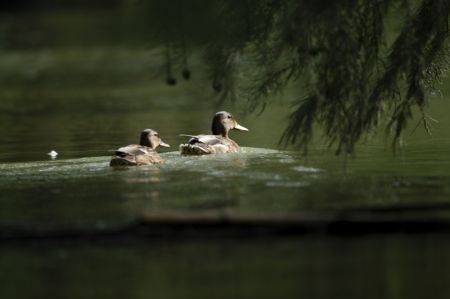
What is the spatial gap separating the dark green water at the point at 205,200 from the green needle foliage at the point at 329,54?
0.49 m

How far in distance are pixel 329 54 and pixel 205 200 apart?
184cm

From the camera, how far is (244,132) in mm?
22203

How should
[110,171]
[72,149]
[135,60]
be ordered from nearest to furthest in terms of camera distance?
[110,171] → [72,149] → [135,60]

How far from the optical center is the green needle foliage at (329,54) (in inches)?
481

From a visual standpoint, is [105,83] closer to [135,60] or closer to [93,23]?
[135,60]

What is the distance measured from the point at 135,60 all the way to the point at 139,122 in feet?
49.1

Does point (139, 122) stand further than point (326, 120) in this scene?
Yes

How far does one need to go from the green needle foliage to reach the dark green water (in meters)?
0.49

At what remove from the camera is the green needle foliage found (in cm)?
1221

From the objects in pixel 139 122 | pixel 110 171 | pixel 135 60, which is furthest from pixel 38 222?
pixel 135 60

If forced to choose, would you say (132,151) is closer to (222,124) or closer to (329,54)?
(222,124)

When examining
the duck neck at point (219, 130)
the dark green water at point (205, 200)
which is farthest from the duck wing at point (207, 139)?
the duck neck at point (219, 130)

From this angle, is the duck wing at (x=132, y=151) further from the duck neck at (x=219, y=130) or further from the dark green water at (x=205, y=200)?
the duck neck at (x=219, y=130)

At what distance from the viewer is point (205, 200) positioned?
1288 centimetres
